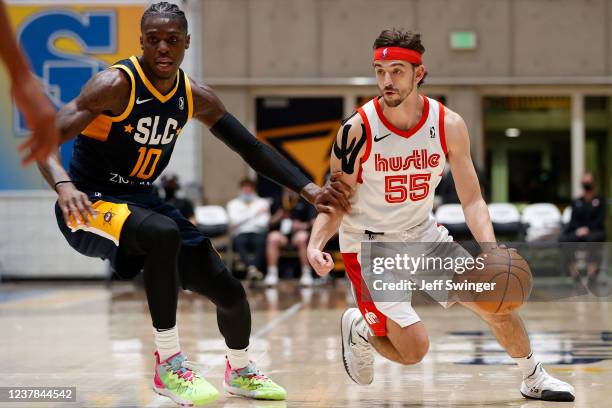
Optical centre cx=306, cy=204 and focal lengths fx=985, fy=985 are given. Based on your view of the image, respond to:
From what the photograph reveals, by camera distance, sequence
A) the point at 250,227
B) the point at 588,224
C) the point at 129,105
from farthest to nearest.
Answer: the point at 250,227, the point at 588,224, the point at 129,105

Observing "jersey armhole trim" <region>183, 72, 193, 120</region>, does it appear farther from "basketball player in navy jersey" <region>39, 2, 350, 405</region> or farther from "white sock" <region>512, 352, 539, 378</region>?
"white sock" <region>512, 352, 539, 378</region>

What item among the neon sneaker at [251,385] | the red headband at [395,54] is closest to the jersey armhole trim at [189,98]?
the red headband at [395,54]

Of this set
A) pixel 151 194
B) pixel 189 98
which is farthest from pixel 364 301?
pixel 189 98

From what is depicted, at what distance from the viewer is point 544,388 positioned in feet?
17.2

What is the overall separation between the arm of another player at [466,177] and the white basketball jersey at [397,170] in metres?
0.05

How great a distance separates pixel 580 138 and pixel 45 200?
8934 millimetres

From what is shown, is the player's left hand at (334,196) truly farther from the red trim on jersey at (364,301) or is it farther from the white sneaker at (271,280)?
the white sneaker at (271,280)

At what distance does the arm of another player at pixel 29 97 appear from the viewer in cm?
279

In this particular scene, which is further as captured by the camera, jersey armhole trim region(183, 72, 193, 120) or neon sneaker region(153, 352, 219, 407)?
jersey armhole trim region(183, 72, 193, 120)

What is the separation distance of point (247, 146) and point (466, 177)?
48.7 inches

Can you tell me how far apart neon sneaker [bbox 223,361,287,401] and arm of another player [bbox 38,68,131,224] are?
132 centimetres

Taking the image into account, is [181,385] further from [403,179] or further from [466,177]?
[466,177]

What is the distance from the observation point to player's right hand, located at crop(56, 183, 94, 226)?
4.66 m

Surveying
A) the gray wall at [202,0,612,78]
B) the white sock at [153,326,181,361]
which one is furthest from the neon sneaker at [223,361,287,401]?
the gray wall at [202,0,612,78]
